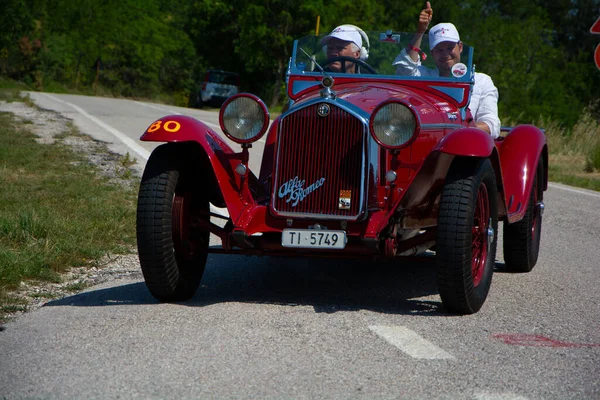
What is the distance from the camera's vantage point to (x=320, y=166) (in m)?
5.27

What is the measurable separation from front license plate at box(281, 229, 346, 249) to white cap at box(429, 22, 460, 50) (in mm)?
2343

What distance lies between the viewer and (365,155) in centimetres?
523

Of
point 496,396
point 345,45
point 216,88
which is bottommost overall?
point 216,88

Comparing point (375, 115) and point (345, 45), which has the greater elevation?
point (345, 45)

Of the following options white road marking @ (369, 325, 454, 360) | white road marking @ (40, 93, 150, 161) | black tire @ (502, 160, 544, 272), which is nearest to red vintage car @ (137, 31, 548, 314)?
white road marking @ (369, 325, 454, 360)

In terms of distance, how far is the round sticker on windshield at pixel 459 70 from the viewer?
21.4ft

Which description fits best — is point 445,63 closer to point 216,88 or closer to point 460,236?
point 460,236

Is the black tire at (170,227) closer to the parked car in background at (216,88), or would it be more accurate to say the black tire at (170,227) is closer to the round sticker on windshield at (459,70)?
the round sticker on windshield at (459,70)

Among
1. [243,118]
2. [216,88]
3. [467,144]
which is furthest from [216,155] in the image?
[216,88]

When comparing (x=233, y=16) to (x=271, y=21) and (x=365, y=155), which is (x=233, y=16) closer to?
(x=271, y=21)

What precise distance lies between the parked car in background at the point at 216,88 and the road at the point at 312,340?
119ft

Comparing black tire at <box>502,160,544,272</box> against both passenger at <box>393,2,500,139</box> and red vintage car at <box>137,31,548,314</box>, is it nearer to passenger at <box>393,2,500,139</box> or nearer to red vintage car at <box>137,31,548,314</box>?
passenger at <box>393,2,500,139</box>

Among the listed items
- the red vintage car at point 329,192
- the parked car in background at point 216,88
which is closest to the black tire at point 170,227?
the red vintage car at point 329,192

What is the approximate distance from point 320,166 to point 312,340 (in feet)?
4.00
